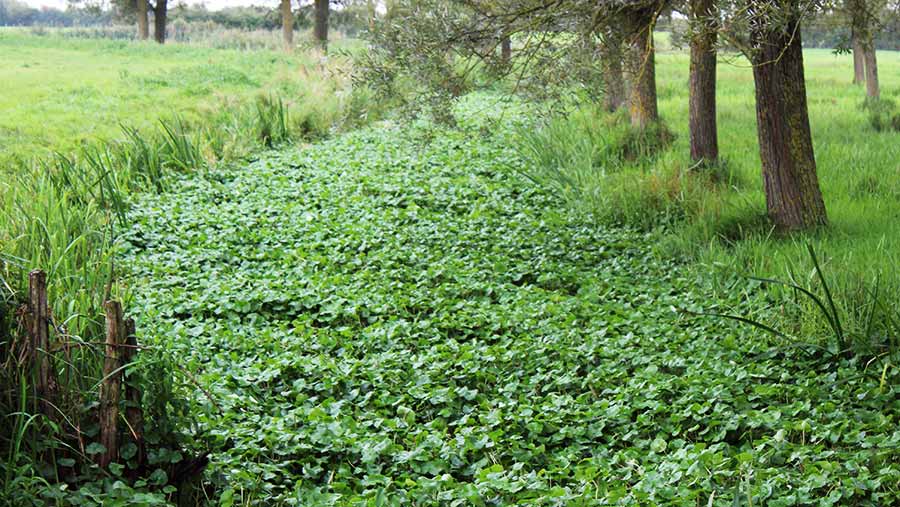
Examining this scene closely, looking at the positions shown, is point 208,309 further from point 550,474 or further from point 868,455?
point 868,455

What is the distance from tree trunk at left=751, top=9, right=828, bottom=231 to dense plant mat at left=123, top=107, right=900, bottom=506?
1342 millimetres

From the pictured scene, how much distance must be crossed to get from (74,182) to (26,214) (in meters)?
2.02

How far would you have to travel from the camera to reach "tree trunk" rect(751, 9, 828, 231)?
26.4ft

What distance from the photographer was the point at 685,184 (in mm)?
9688

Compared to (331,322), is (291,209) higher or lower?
higher

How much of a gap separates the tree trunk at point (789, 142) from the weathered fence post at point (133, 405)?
6028 mm

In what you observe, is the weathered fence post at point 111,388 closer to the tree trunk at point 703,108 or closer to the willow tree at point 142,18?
the tree trunk at point 703,108

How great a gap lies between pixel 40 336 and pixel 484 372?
2917 millimetres

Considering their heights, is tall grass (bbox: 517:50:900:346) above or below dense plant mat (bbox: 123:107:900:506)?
above

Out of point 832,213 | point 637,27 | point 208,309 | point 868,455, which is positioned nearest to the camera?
point 868,455

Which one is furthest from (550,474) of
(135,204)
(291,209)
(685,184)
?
(135,204)

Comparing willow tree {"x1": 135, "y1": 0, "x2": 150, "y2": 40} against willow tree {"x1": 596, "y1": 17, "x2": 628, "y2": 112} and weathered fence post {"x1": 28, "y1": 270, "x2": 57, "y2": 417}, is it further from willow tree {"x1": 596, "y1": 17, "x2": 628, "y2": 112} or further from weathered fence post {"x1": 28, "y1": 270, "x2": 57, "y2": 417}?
weathered fence post {"x1": 28, "y1": 270, "x2": 57, "y2": 417}

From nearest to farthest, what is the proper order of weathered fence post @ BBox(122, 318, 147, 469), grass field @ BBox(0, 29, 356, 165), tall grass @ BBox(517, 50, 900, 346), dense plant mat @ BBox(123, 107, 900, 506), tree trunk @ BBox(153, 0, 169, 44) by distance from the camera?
weathered fence post @ BBox(122, 318, 147, 469) < dense plant mat @ BBox(123, 107, 900, 506) < tall grass @ BBox(517, 50, 900, 346) < grass field @ BBox(0, 29, 356, 165) < tree trunk @ BBox(153, 0, 169, 44)

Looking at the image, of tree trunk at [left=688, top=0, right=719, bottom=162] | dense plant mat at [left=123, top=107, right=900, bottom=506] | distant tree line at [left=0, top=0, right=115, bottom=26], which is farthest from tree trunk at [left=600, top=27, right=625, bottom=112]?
distant tree line at [left=0, top=0, right=115, bottom=26]
